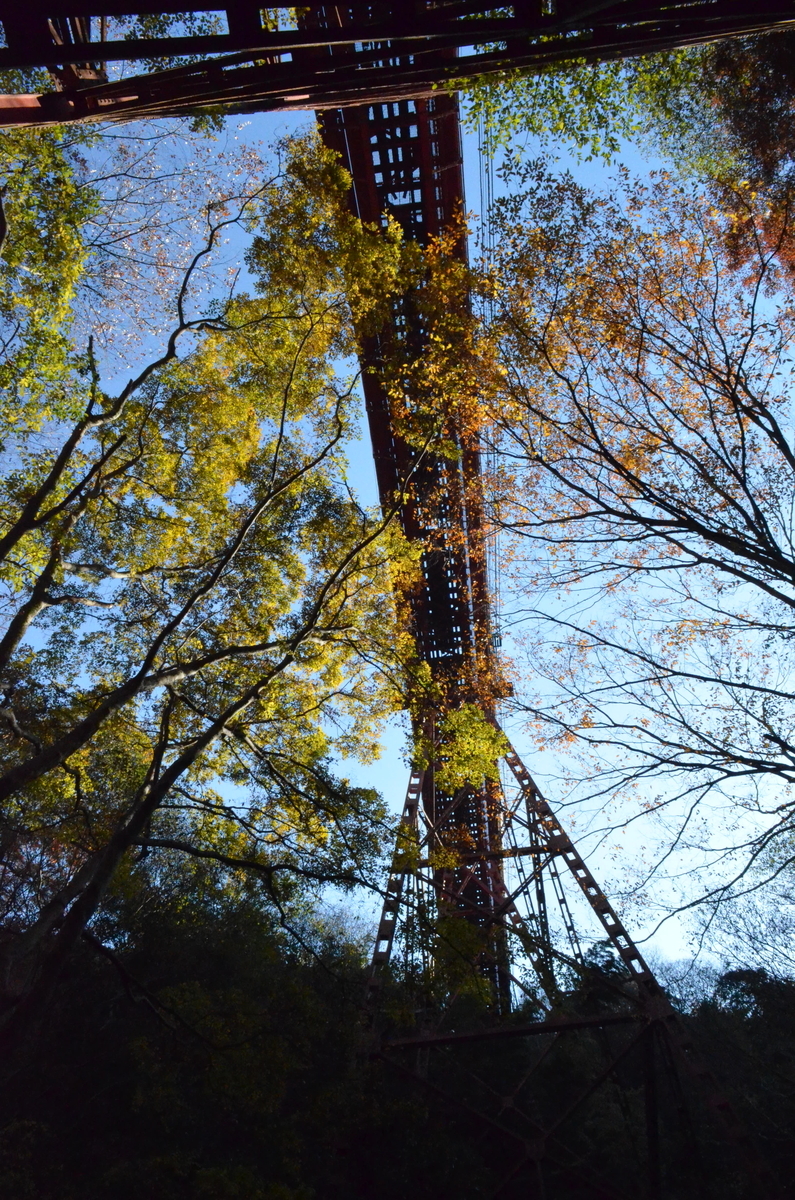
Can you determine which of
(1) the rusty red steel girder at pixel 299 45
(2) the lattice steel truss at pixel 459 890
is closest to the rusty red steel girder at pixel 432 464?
(2) the lattice steel truss at pixel 459 890

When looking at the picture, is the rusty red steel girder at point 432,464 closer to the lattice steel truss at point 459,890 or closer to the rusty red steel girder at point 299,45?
the lattice steel truss at point 459,890

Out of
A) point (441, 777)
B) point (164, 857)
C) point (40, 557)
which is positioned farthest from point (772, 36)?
point (164, 857)

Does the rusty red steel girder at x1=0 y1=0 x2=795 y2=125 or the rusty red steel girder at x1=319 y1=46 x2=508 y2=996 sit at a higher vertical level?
the rusty red steel girder at x1=319 y1=46 x2=508 y2=996

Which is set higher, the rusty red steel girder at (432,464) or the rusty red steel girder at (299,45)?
the rusty red steel girder at (432,464)

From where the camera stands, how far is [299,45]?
12.0 ft

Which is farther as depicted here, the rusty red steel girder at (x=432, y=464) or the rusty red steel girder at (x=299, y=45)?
the rusty red steel girder at (x=432, y=464)

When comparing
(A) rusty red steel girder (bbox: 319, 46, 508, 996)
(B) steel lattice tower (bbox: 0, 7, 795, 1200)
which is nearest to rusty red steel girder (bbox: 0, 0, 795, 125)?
(B) steel lattice tower (bbox: 0, 7, 795, 1200)

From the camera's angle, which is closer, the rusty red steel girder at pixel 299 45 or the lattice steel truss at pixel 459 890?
the rusty red steel girder at pixel 299 45

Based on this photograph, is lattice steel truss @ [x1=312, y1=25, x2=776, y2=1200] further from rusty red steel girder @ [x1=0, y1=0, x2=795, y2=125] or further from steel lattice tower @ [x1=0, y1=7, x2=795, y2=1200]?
rusty red steel girder @ [x1=0, y1=0, x2=795, y2=125]

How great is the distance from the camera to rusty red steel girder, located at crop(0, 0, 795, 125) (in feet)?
11.4

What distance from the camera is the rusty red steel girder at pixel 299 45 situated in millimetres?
3467

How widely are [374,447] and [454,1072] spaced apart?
12950mm

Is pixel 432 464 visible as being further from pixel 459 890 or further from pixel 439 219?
pixel 459 890

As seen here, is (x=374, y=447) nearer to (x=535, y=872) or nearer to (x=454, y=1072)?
(x=535, y=872)
